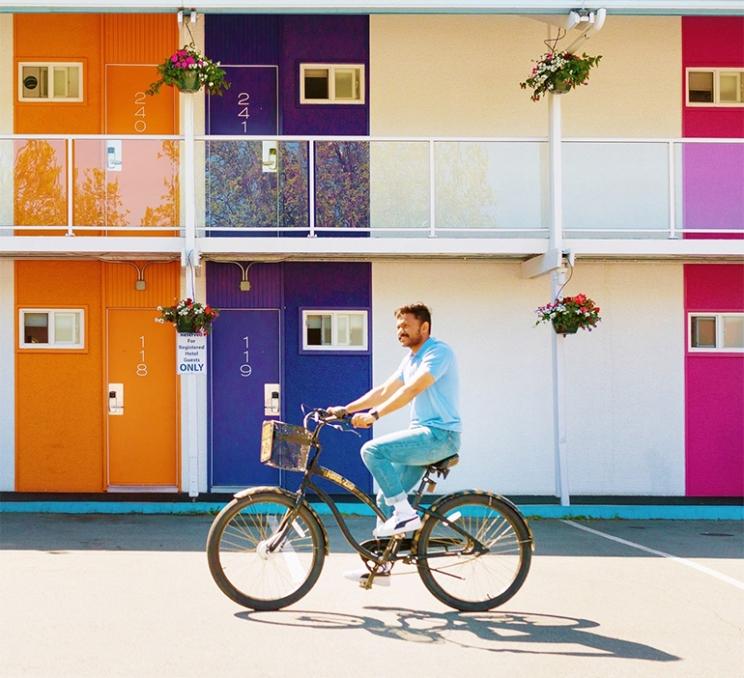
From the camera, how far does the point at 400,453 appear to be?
6562mm

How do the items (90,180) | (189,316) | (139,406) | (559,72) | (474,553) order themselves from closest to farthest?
1. (474,553)
2. (559,72)
3. (189,316)
4. (90,180)
5. (139,406)

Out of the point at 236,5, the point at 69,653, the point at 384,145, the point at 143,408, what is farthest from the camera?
the point at 143,408

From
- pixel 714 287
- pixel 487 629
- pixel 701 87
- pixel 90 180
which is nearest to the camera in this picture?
pixel 487 629

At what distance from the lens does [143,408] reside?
1417cm

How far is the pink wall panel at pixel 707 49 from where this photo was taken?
1438 centimetres

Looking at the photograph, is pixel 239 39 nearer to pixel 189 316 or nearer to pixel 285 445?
pixel 189 316

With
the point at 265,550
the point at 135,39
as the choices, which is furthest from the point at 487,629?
the point at 135,39

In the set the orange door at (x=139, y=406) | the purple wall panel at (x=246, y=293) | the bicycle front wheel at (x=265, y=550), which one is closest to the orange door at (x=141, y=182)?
the purple wall panel at (x=246, y=293)

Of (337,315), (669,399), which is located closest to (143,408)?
(337,315)

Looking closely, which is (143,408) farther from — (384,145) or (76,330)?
(384,145)

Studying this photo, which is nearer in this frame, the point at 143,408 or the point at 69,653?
the point at 69,653

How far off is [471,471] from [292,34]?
21.3ft

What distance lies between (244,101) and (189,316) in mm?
3388

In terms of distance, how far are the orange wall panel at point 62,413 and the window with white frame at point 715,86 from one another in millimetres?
8635
